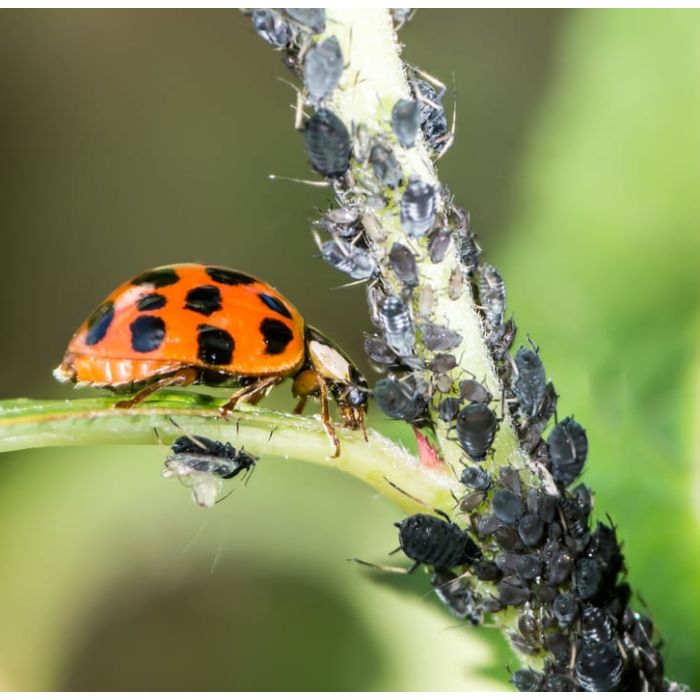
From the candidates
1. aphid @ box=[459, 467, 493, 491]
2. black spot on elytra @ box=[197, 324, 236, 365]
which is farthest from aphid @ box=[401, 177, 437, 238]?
black spot on elytra @ box=[197, 324, 236, 365]

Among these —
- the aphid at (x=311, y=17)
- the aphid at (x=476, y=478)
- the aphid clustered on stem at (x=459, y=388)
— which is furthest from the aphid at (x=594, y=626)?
the aphid at (x=311, y=17)

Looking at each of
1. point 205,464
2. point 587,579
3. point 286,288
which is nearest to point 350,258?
point 205,464

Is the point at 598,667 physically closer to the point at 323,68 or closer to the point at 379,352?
the point at 379,352

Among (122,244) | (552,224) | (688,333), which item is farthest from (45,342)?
(688,333)

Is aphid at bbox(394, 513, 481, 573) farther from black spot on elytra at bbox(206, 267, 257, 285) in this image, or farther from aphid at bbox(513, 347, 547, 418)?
black spot on elytra at bbox(206, 267, 257, 285)

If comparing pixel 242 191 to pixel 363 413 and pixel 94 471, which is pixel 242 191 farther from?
pixel 363 413
